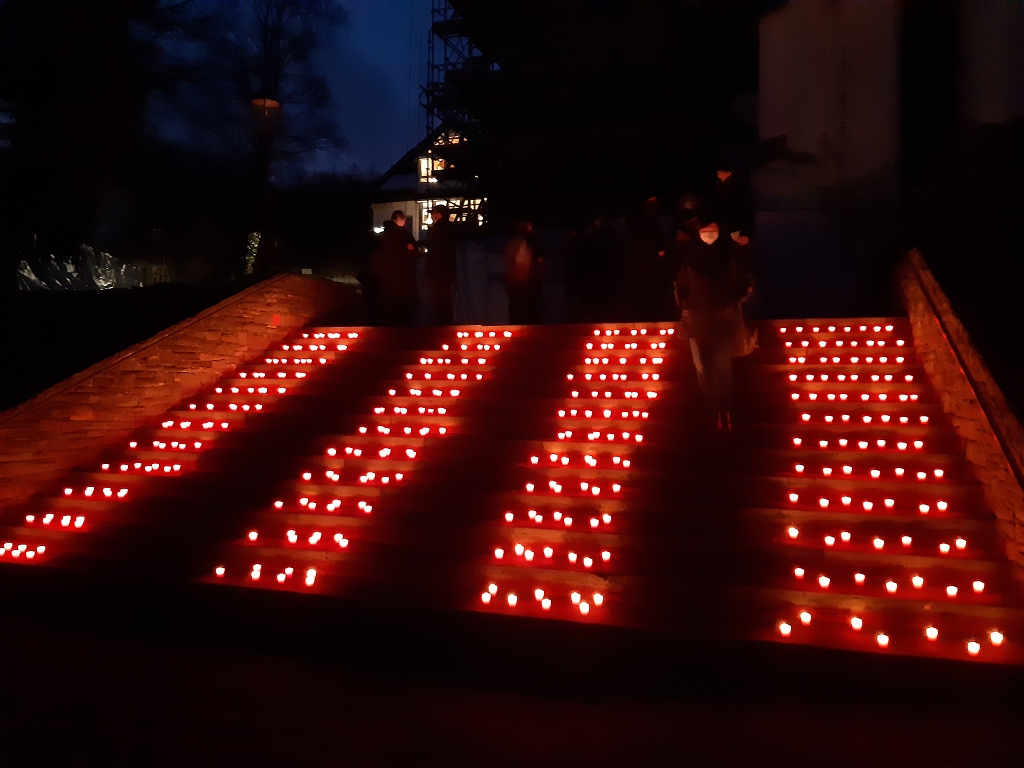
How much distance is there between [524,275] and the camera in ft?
29.2

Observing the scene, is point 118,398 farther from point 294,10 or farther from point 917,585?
point 294,10

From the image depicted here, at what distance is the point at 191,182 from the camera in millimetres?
19234

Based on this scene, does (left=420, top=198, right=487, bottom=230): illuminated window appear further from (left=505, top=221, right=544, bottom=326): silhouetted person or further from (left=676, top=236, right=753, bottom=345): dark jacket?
(left=676, top=236, right=753, bottom=345): dark jacket

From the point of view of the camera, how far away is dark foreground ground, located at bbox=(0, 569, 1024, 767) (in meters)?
3.15

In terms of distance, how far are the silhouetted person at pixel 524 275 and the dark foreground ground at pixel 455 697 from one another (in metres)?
5.36

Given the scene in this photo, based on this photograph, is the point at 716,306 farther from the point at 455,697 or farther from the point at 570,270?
the point at 570,270

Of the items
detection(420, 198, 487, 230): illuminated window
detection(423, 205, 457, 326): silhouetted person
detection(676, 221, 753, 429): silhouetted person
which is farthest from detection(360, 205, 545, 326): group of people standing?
detection(420, 198, 487, 230): illuminated window

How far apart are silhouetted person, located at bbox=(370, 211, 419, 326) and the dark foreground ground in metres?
5.15

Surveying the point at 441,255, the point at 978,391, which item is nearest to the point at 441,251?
the point at 441,255

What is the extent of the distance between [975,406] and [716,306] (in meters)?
1.87

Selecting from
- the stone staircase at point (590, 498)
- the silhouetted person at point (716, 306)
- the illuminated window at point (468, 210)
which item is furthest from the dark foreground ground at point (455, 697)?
the illuminated window at point (468, 210)

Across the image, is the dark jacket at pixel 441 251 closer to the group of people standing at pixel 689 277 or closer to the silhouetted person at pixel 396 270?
the silhouetted person at pixel 396 270

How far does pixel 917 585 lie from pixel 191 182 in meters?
20.0

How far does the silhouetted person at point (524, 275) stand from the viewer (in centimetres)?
883
